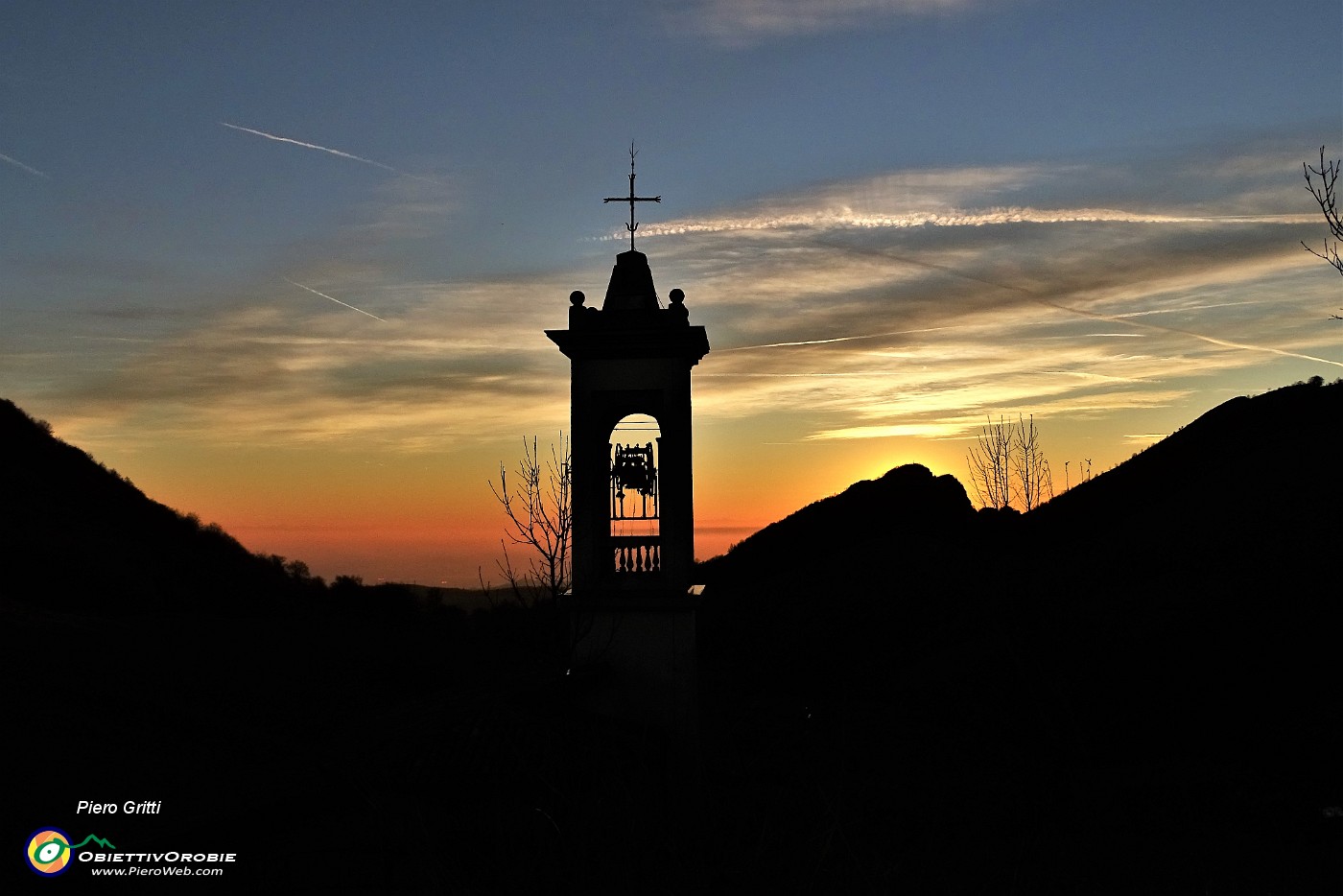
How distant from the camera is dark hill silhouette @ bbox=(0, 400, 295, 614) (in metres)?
37.0

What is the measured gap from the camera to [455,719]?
962 centimetres

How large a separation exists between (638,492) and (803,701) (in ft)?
60.7

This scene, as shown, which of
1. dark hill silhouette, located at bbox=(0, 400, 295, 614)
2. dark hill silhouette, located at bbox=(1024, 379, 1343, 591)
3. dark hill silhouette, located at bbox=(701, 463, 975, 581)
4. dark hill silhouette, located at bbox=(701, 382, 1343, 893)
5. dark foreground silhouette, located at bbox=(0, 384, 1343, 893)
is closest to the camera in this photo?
dark foreground silhouette, located at bbox=(0, 384, 1343, 893)

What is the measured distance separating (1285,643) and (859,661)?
13.8 metres

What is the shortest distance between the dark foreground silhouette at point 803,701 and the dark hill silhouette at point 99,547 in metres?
0.17

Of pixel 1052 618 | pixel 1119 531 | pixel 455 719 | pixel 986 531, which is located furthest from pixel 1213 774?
pixel 986 531

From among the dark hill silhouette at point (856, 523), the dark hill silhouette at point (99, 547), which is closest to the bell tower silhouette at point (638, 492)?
the dark hill silhouette at point (99, 547)

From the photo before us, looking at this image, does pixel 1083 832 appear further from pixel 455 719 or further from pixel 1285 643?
pixel 1285 643

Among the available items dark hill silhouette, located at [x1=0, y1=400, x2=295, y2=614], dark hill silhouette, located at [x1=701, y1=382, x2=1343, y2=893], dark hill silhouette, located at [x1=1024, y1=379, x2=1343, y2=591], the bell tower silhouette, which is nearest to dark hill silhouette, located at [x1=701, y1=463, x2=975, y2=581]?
dark hill silhouette, located at [x1=701, y1=382, x2=1343, y2=893]

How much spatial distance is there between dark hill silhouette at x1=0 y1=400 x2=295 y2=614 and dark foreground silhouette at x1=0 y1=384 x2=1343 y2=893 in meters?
0.17

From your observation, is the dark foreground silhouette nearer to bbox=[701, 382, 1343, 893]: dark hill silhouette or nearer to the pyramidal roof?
bbox=[701, 382, 1343, 893]: dark hill silhouette

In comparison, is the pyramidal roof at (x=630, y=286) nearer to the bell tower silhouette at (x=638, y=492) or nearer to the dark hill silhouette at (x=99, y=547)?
the bell tower silhouette at (x=638, y=492)

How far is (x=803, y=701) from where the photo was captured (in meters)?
30.9

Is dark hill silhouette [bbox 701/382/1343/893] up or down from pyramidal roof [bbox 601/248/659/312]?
down
